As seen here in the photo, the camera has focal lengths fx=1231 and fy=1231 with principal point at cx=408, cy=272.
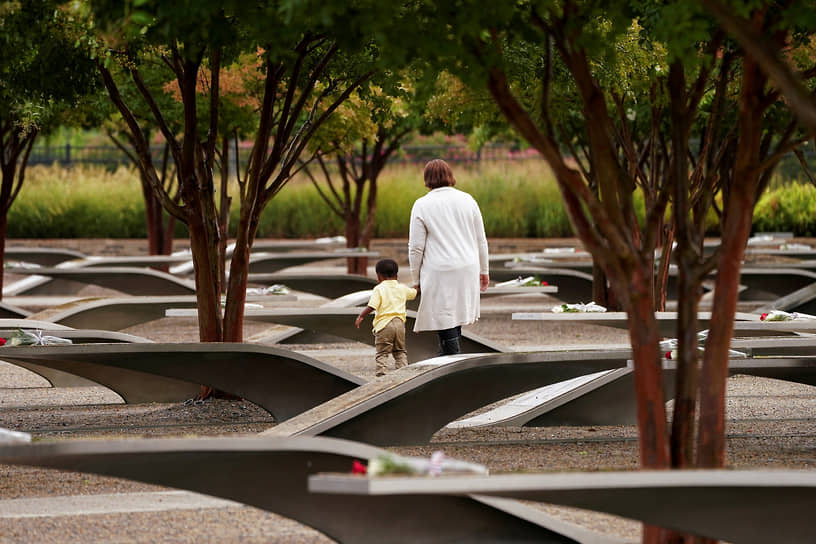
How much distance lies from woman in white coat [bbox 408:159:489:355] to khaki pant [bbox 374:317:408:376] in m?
0.73

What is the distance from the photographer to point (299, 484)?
4.80 meters

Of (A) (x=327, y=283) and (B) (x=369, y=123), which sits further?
(A) (x=327, y=283)

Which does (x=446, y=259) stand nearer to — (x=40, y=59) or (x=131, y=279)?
(x=40, y=59)

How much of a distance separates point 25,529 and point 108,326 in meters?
6.84

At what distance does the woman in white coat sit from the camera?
28.8 feet

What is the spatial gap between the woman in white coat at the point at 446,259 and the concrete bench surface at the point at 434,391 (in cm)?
72

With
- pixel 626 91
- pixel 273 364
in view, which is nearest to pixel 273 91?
pixel 273 364

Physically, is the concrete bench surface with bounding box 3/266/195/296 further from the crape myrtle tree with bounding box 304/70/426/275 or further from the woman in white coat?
the woman in white coat

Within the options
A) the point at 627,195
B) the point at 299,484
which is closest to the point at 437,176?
the point at 627,195

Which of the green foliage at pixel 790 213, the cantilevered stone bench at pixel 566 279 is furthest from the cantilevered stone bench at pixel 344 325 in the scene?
the green foliage at pixel 790 213

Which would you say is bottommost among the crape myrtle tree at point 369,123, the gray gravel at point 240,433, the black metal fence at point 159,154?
the gray gravel at point 240,433

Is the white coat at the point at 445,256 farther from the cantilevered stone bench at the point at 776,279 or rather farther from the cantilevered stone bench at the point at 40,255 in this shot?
the cantilevered stone bench at the point at 40,255

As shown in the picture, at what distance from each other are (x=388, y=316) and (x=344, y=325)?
5.38ft

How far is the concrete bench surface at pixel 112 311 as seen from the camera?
12461 millimetres
